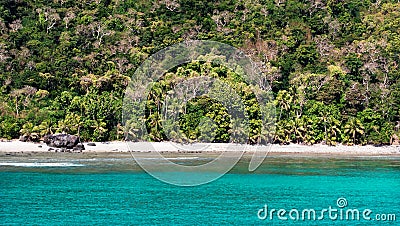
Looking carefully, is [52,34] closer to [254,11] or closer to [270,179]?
[254,11]

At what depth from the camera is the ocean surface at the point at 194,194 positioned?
3947 cm

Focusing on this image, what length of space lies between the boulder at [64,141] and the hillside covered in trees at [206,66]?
164 cm

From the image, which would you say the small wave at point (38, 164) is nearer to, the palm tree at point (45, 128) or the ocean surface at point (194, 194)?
the ocean surface at point (194, 194)

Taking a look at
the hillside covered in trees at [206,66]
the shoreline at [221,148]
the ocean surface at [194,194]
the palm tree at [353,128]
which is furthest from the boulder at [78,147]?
the palm tree at [353,128]

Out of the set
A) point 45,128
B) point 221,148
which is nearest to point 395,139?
point 221,148

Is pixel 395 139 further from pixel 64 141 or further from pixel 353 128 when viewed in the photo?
pixel 64 141

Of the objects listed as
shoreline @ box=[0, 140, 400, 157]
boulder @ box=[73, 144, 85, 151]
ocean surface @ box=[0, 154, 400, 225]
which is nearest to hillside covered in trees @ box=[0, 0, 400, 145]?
shoreline @ box=[0, 140, 400, 157]

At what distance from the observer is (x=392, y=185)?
173ft

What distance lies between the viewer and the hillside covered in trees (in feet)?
256

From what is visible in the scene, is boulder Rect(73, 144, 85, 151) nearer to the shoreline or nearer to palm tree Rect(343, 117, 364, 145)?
the shoreline

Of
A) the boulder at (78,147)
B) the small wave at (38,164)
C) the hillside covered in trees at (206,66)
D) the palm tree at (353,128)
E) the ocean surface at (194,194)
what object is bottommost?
the ocean surface at (194,194)

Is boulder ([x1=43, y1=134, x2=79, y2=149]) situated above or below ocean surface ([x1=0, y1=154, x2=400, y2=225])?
above

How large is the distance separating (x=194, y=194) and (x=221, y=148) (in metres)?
27.7

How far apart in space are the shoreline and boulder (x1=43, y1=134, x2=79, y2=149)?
550 millimetres
